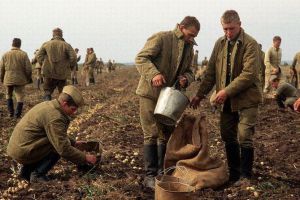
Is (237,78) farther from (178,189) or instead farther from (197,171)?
(178,189)

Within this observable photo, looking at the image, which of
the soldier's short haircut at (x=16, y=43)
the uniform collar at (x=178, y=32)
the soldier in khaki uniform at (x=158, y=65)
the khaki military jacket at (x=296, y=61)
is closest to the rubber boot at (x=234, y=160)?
the soldier in khaki uniform at (x=158, y=65)

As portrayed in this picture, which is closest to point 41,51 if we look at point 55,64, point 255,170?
point 55,64

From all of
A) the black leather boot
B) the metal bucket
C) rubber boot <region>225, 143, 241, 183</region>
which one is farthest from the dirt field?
the metal bucket

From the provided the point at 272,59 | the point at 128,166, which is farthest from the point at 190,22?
the point at 272,59

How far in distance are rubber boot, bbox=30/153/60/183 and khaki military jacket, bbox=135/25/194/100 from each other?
141 centimetres

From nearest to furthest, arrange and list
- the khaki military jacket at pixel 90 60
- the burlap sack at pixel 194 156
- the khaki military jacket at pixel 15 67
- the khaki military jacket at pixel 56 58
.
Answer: the burlap sack at pixel 194 156
the khaki military jacket at pixel 56 58
the khaki military jacket at pixel 15 67
the khaki military jacket at pixel 90 60

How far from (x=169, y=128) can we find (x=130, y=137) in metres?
2.88

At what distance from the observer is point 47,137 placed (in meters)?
5.66

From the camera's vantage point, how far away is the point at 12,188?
554cm

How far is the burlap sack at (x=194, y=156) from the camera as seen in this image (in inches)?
214

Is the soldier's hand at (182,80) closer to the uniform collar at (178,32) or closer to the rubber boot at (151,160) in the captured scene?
the uniform collar at (178,32)

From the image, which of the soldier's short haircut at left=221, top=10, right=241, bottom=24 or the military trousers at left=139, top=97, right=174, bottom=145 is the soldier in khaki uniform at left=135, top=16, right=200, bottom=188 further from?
the soldier's short haircut at left=221, top=10, right=241, bottom=24

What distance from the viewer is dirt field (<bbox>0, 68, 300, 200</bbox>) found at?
209 inches

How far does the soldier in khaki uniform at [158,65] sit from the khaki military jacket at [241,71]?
0.38 meters
